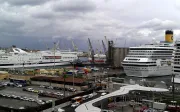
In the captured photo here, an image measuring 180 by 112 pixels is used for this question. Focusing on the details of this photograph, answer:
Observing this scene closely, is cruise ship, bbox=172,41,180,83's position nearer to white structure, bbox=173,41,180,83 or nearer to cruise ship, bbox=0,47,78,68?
white structure, bbox=173,41,180,83

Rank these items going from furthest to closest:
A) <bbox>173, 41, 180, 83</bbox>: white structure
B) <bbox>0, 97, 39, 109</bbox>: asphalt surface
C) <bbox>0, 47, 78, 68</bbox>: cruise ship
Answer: <bbox>0, 47, 78, 68</bbox>: cruise ship < <bbox>173, 41, 180, 83</bbox>: white structure < <bbox>0, 97, 39, 109</bbox>: asphalt surface

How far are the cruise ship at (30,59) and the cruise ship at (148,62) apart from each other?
2954 cm

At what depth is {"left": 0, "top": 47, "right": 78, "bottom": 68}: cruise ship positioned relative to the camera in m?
63.9

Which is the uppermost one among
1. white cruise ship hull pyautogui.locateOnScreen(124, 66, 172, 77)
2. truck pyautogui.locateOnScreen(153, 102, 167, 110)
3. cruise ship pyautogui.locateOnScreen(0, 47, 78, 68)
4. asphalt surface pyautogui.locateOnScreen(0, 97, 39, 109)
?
cruise ship pyautogui.locateOnScreen(0, 47, 78, 68)

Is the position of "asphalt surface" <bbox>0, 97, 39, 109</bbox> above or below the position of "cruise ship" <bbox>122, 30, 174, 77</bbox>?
below

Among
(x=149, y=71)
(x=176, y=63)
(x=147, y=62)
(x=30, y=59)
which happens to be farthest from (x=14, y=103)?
(x=30, y=59)

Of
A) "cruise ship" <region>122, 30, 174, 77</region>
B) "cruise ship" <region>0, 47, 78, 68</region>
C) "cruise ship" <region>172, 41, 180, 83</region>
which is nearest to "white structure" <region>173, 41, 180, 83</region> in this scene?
"cruise ship" <region>172, 41, 180, 83</region>

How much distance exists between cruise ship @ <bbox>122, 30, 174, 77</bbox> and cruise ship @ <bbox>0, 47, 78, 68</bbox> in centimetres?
2954

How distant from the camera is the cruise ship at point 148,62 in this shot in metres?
46.7

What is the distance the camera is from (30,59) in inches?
2741

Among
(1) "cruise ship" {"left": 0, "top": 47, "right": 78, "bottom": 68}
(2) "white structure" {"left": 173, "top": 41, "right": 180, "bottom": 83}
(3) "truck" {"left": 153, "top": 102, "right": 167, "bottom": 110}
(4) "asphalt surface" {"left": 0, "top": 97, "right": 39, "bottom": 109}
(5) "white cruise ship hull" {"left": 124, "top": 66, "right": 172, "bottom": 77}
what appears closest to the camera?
(3) "truck" {"left": 153, "top": 102, "right": 167, "bottom": 110}

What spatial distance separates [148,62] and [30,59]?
129 feet

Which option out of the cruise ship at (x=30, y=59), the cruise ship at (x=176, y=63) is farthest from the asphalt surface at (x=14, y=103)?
the cruise ship at (x=30, y=59)

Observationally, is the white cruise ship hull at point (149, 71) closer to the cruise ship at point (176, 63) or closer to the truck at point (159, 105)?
the cruise ship at point (176, 63)
